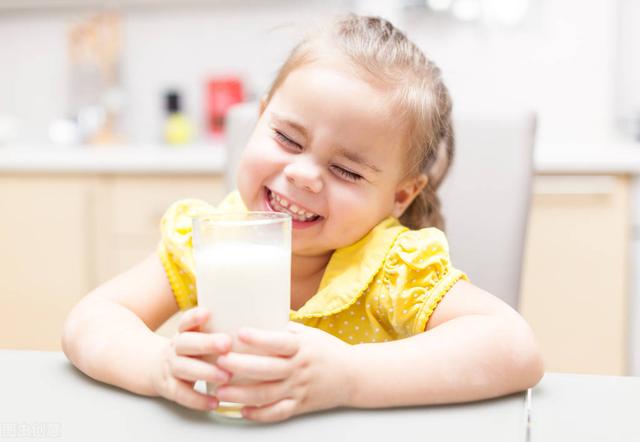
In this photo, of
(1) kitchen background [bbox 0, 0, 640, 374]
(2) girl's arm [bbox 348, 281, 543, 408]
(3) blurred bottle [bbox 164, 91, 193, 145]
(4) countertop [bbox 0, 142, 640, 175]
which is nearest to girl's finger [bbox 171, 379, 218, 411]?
(2) girl's arm [bbox 348, 281, 543, 408]

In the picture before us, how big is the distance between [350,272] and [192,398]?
1.22 feet

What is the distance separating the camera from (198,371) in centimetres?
58

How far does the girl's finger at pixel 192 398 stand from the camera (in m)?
0.59

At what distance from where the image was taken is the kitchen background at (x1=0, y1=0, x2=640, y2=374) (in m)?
1.91

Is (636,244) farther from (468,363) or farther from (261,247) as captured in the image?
(261,247)

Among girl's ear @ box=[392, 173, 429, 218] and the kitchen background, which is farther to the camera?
the kitchen background

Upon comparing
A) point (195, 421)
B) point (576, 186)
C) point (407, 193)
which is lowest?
point (195, 421)

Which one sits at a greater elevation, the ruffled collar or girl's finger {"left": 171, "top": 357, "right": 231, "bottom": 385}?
the ruffled collar

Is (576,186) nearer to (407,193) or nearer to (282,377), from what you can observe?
(407,193)

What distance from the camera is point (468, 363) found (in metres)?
0.66

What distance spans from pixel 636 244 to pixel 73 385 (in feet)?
5.19

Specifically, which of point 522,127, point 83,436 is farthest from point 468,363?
point 522,127

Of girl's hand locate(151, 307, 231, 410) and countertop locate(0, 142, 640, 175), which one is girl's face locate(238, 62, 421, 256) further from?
countertop locate(0, 142, 640, 175)

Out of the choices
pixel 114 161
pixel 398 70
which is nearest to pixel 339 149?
pixel 398 70
